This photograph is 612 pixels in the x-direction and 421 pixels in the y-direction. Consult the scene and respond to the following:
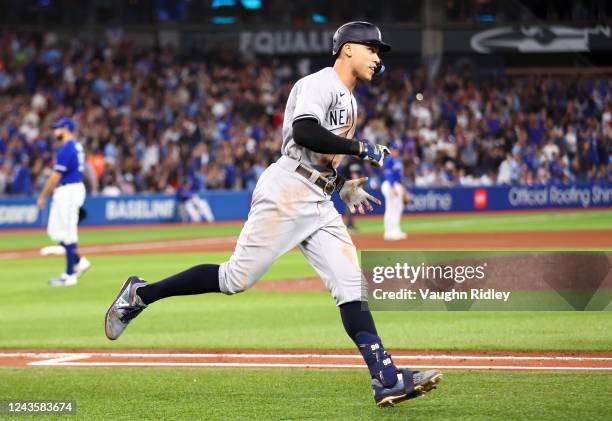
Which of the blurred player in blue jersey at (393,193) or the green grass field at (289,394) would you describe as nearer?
the green grass field at (289,394)

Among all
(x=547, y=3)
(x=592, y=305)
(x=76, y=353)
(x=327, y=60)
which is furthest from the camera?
(x=327, y=60)

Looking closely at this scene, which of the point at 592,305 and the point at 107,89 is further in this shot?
the point at 107,89

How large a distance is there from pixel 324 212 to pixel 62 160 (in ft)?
30.5

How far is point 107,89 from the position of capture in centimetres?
3472

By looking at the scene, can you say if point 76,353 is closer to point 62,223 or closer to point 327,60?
point 62,223

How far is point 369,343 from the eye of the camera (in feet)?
21.0

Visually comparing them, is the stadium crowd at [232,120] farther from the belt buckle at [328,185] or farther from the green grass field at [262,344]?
the belt buckle at [328,185]

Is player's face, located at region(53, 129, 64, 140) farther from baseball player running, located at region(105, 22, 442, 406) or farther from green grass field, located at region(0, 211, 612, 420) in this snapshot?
baseball player running, located at region(105, 22, 442, 406)

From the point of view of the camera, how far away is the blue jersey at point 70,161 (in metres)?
15.1

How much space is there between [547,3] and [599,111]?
500 cm

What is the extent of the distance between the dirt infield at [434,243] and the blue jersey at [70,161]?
629 centimetres

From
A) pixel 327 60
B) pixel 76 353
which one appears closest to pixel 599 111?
pixel 327 60

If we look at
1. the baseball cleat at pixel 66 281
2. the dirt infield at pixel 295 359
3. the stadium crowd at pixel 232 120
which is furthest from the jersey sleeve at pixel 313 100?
the stadium crowd at pixel 232 120

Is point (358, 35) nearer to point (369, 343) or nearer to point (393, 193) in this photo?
point (369, 343)
